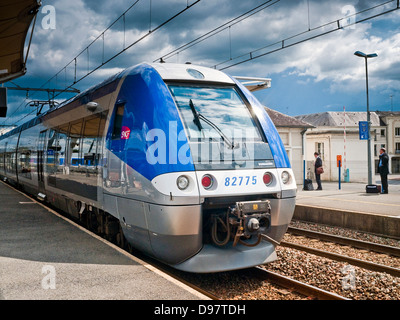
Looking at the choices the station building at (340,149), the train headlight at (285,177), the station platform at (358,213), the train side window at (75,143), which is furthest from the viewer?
the station building at (340,149)

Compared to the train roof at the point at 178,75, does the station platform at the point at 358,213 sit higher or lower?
lower

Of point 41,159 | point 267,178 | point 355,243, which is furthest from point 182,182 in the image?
point 41,159

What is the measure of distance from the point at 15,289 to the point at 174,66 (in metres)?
3.58

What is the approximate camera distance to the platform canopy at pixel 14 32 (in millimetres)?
7465

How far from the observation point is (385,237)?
941 centimetres

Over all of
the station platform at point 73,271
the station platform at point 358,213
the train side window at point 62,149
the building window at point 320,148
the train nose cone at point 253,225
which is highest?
the building window at point 320,148

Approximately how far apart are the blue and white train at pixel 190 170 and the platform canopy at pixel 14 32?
2.38 m

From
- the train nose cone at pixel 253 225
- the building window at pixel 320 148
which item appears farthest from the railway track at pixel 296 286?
the building window at pixel 320 148

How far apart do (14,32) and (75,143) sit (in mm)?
2991

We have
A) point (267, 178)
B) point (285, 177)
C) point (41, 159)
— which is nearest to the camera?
point (267, 178)

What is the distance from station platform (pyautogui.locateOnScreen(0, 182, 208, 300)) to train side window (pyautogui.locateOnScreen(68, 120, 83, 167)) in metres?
1.32

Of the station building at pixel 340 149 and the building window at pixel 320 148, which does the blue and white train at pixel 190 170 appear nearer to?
the station building at pixel 340 149

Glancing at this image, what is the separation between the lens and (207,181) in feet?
16.5

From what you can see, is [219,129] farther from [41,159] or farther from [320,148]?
[320,148]
